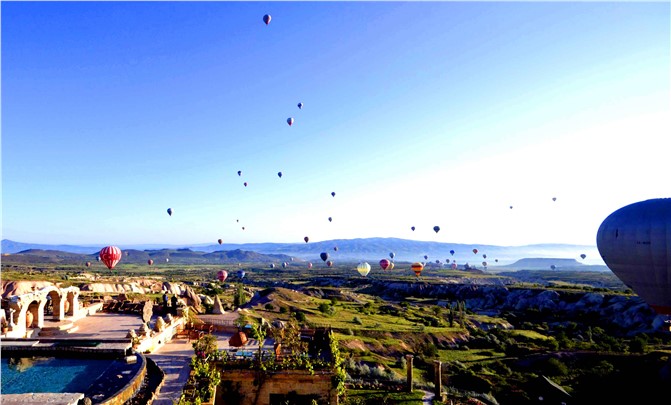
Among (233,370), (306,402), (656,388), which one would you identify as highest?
(233,370)

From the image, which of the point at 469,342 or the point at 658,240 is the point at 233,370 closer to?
the point at 658,240

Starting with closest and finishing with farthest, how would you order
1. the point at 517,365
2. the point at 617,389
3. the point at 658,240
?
the point at 658,240 → the point at 617,389 → the point at 517,365

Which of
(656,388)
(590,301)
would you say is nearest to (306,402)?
(656,388)

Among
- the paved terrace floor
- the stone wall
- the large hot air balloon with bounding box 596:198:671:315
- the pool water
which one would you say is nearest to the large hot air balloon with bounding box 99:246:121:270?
the paved terrace floor

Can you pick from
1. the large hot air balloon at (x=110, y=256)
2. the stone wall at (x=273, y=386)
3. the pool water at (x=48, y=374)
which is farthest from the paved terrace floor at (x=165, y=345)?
the large hot air balloon at (x=110, y=256)

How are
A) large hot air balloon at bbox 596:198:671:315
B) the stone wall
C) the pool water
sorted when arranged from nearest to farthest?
the pool water → the stone wall → large hot air balloon at bbox 596:198:671:315

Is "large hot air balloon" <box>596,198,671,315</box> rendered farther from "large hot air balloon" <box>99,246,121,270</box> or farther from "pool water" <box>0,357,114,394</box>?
"large hot air balloon" <box>99,246,121,270</box>

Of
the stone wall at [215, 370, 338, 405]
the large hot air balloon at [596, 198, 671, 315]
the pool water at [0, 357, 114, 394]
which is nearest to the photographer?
the pool water at [0, 357, 114, 394]
